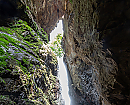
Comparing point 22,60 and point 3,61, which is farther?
point 22,60

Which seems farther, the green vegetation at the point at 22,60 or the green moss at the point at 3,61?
the green vegetation at the point at 22,60

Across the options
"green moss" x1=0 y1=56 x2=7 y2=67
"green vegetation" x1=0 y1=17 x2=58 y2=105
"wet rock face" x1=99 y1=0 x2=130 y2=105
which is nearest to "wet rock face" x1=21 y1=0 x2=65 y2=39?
"green vegetation" x1=0 y1=17 x2=58 y2=105

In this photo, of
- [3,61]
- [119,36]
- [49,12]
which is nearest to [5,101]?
[3,61]

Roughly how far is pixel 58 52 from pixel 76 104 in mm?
8790

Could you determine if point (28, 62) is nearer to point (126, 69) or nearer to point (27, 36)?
point (27, 36)

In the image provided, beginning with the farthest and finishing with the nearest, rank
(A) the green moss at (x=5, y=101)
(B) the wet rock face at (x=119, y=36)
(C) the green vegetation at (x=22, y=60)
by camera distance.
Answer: (C) the green vegetation at (x=22, y=60), (B) the wet rock face at (x=119, y=36), (A) the green moss at (x=5, y=101)

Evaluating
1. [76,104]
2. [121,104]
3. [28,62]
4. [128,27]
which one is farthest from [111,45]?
[76,104]

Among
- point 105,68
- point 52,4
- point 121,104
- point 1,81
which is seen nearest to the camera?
point 1,81

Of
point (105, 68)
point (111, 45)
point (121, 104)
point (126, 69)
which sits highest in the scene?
point (111, 45)

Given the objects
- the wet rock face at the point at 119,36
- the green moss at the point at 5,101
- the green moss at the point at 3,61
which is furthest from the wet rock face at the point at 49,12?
the green moss at the point at 5,101

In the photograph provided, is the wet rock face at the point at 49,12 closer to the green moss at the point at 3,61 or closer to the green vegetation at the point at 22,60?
the green vegetation at the point at 22,60

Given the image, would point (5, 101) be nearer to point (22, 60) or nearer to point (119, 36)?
point (22, 60)

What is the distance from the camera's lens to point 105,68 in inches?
181

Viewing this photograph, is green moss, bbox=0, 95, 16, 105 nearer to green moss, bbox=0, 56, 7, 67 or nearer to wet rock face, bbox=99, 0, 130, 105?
green moss, bbox=0, 56, 7, 67
